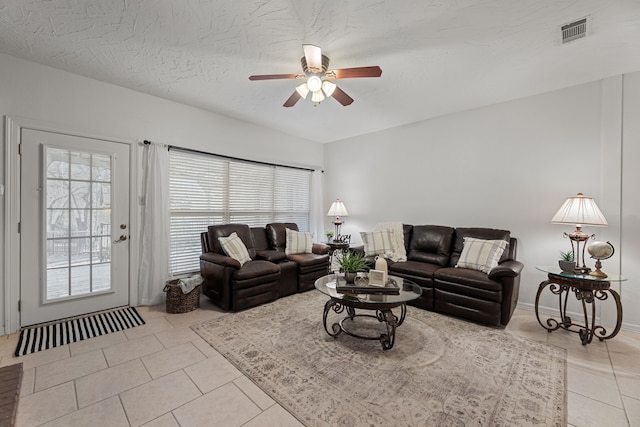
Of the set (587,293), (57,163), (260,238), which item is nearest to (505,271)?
(587,293)

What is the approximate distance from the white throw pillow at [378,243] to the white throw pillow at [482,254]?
3.34 ft

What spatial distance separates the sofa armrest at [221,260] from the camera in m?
3.27

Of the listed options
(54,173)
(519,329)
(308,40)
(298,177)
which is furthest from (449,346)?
(54,173)

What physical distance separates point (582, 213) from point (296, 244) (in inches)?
140

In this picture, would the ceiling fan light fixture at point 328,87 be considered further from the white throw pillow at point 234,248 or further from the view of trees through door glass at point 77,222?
the view of trees through door glass at point 77,222

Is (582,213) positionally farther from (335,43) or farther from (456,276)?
(335,43)

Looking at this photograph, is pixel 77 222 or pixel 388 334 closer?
pixel 388 334

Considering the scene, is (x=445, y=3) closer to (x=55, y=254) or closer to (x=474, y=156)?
(x=474, y=156)

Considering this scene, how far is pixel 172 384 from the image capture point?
1.96m

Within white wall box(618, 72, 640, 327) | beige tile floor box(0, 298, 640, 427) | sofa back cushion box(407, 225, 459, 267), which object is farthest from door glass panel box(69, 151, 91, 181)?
white wall box(618, 72, 640, 327)

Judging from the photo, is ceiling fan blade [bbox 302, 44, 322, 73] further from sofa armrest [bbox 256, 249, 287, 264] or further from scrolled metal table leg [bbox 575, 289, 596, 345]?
scrolled metal table leg [bbox 575, 289, 596, 345]

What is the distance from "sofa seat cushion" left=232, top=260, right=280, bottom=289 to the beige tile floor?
2.50 feet

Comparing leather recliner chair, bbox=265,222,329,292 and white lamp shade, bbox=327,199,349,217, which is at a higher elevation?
white lamp shade, bbox=327,199,349,217

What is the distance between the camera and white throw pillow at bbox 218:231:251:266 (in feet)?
11.8
